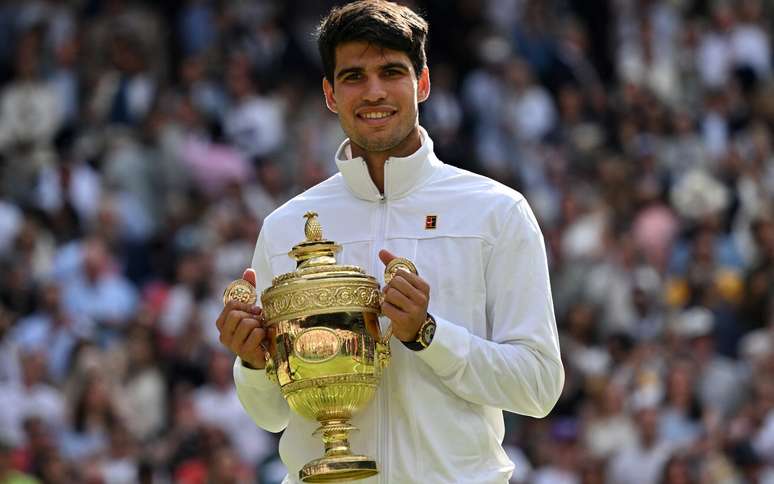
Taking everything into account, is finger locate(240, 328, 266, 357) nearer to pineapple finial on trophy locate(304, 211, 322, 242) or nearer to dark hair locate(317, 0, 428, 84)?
pineapple finial on trophy locate(304, 211, 322, 242)

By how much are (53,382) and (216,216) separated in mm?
2306

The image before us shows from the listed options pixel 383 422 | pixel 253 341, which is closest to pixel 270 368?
pixel 253 341

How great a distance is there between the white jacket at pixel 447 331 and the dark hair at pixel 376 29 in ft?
0.97

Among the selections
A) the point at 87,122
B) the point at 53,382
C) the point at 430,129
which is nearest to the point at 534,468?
the point at 53,382

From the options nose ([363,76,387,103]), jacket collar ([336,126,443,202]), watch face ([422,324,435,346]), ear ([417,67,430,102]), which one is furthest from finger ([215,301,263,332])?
ear ([417,67,430,102])

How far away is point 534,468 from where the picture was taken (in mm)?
12367

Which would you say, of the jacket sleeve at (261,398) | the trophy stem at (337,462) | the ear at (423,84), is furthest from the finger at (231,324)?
the ear at (423,84)

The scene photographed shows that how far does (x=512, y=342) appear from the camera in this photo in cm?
518

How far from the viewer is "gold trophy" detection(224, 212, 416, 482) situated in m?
4.95

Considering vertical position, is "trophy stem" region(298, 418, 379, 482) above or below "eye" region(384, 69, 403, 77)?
below

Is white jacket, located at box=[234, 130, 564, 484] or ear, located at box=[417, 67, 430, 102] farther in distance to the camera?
ear, located at box=[417, 67, 430, 102]

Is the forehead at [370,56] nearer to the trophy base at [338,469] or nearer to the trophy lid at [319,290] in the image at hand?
the trophy lid at [319,290]

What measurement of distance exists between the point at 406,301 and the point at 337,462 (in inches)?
18.1

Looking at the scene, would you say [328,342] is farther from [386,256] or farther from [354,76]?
[354,76]
